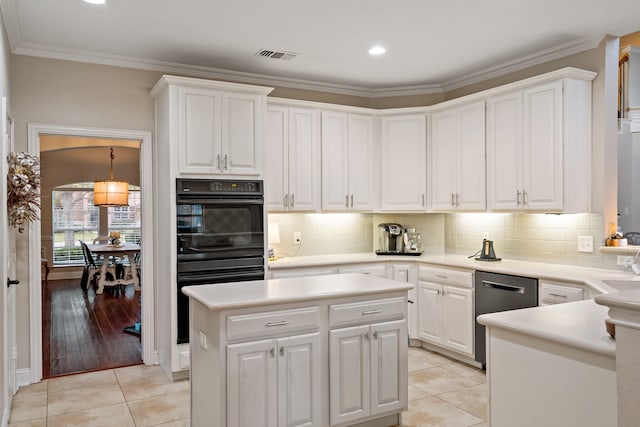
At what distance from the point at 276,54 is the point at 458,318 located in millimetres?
2853

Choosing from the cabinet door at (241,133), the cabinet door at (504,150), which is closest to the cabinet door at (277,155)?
the cabinet door at (241,133)

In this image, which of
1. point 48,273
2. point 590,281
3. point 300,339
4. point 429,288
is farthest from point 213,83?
point 48,273

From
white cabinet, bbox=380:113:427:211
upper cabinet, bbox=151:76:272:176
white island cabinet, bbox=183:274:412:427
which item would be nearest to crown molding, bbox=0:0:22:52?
upper cabinet, bbox=151:76:272:176

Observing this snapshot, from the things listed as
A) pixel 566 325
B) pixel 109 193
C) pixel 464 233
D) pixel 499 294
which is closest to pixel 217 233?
pixel 499 294

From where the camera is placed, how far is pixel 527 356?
1678 mm

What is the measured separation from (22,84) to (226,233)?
2.06 m

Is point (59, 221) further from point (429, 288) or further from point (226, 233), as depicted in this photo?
point (429, 288)

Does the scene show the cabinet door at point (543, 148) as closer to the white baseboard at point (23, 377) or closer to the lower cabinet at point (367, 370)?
the lower cabinet at point (367, 370)

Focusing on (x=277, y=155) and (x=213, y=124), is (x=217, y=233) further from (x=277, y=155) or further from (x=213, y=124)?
(x=277, y=155)

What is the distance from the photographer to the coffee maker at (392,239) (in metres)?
5.25

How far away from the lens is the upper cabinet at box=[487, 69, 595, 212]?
3842 mm

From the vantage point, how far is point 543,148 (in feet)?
13.0

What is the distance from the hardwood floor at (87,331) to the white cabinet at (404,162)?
3.00 meters

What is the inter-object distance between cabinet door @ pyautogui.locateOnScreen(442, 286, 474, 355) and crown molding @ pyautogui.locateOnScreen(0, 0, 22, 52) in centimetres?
400
